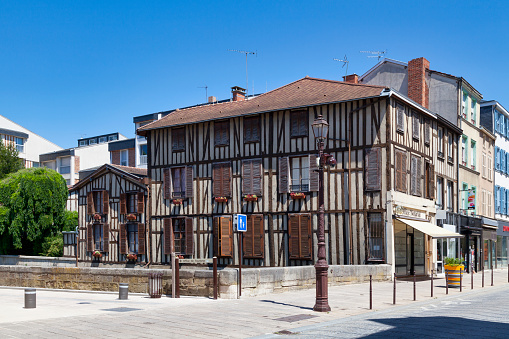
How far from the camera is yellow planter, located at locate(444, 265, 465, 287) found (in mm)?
19031

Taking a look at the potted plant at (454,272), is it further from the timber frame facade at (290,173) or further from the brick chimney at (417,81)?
the brick chimney at (417,81)

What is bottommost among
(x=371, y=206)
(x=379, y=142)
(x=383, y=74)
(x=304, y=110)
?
(x=371, y=206)

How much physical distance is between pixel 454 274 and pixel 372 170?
509cm

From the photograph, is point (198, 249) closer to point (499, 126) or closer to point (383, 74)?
point (383, 74)

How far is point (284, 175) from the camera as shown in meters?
24.3

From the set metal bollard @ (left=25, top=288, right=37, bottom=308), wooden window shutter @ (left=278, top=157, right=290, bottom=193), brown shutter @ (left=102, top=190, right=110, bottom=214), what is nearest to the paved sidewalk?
metal bollard @ (left=25, top=288, right=37, bottom=308)

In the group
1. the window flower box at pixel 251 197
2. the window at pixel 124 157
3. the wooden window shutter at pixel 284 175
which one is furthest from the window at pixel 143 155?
the wooden window shutter at pixel 284 175

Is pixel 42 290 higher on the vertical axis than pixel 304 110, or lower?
lower

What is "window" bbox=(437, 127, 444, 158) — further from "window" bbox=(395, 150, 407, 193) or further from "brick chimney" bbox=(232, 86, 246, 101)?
"brick chimney" bbox=(232, 86, 246, 101)

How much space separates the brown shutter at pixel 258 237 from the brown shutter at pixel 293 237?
1.29 m

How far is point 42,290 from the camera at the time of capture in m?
19.8

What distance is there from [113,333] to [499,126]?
3302 centimetres

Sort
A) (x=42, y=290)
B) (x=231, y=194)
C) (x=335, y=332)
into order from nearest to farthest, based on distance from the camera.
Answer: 1. (x=335, y=332)
2. (x=42, y=290)
3. (x=231, y=194)

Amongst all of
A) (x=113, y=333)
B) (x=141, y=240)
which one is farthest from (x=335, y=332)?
(x=141, y=240)
